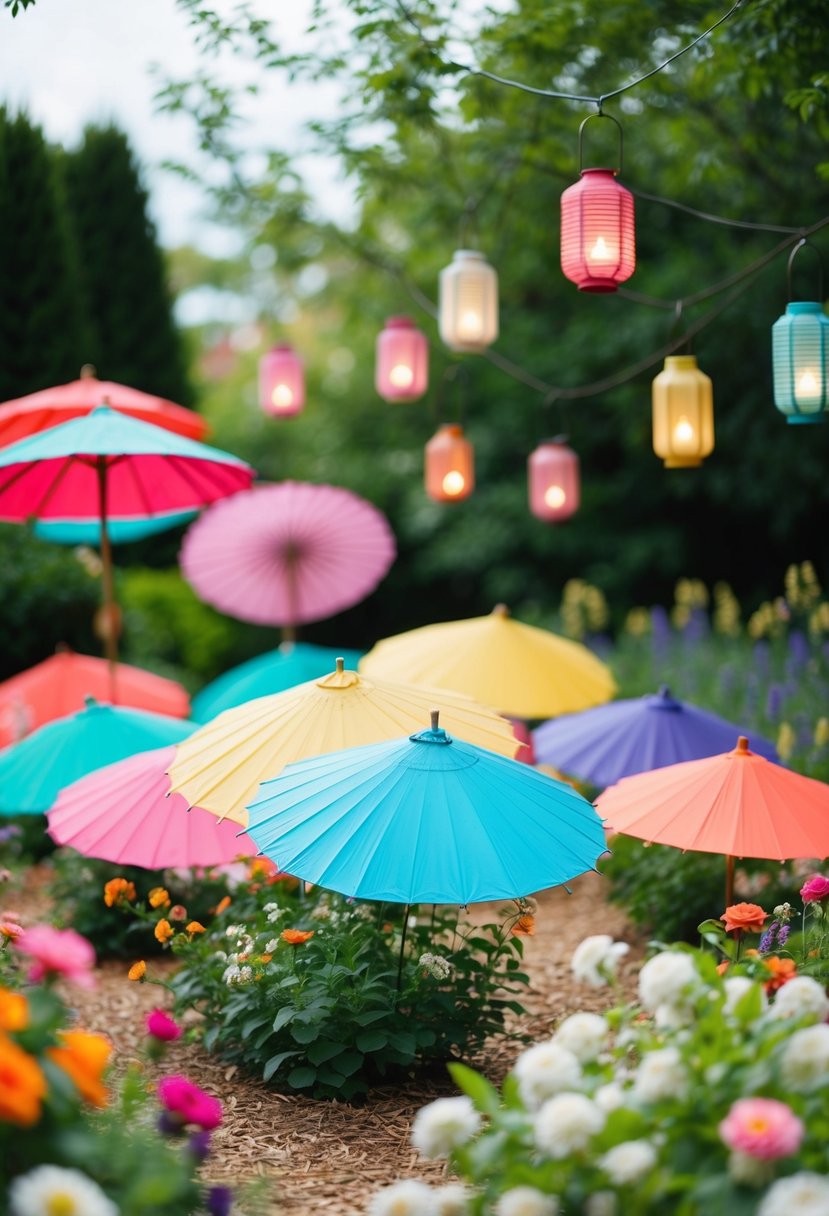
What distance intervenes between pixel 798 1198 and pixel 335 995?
1.76 metres

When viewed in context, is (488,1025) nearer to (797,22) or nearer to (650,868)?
(650,868)

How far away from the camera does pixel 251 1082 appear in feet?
11.6

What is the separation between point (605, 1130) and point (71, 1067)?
3.05ft

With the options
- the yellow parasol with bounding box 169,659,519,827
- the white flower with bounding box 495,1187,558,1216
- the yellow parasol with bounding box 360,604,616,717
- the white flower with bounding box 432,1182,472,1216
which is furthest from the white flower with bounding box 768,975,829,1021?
the yellow parasol with bounding box 360,604,616,717

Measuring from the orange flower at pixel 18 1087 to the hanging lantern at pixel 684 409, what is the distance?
141 inches

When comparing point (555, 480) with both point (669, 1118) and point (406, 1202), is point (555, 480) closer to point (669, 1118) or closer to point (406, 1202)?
point (669, 1118)

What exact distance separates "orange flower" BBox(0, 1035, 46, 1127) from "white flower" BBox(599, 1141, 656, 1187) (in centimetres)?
94

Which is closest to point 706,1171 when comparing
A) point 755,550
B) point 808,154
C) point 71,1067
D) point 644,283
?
point 71,1067

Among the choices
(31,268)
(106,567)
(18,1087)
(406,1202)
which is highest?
(31,268)

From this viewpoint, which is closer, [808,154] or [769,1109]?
[769,1109]

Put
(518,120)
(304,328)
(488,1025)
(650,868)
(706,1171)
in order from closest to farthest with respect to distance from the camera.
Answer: (706,1171) → (488,1025) → (650,868) → (518,120) → (304,328)

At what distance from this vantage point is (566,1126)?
194 centimetres

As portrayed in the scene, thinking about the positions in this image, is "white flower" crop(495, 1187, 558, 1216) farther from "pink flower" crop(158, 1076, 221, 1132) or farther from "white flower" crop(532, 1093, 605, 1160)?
"pink flower" crop(158, 1076, 221, 1132)

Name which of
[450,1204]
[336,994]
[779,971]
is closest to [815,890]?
[779,971]
